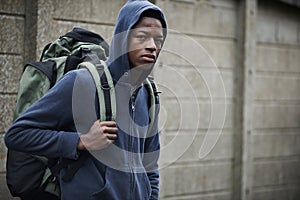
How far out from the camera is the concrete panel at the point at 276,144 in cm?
746

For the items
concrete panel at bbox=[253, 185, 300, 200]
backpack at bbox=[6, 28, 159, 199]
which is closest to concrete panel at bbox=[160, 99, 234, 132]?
concrete panel at bbox=[253, 185, 300, 200]

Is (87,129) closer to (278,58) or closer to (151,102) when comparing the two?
(151,102)

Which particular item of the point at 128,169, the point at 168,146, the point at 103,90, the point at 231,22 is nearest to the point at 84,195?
the point at 128,169

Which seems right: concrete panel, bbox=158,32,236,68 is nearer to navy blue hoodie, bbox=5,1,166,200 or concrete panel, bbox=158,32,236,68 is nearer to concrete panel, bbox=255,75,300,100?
concrete panel, bbox=255,75,300,100

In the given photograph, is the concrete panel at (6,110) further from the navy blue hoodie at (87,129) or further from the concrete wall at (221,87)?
the navy blue hoodie at (87,129)

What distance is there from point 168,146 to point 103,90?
11.0ft

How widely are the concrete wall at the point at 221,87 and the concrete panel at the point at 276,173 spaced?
12 millimetres

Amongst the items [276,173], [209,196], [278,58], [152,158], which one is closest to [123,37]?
[152,158]

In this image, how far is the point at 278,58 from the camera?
301 inches

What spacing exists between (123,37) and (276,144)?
197 inches

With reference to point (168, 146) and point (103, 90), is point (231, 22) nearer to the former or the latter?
point (168, 146)

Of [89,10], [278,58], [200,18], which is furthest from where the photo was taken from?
[278,58]

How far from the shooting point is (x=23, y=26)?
486cm

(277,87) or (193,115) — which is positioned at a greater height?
(277,87)
